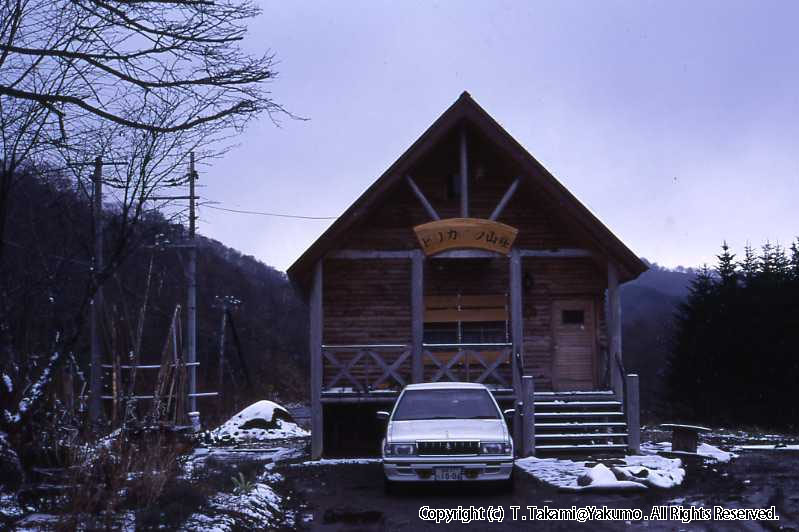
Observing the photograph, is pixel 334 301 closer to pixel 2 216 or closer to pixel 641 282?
pixel 2 216

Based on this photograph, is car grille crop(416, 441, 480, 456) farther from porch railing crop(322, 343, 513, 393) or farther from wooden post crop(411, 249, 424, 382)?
wooden post crop(411, 249, 424, 382)

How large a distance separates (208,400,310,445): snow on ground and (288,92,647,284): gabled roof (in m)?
8.80

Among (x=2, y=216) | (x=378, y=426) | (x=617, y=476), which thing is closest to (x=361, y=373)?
(x=378, y=426)

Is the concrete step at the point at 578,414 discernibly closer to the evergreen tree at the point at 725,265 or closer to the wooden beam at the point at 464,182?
the wooden beam at the point at 464,182

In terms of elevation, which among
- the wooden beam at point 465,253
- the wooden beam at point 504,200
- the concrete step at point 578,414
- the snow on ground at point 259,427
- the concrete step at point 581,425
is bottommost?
the snow on ground at point 259,427

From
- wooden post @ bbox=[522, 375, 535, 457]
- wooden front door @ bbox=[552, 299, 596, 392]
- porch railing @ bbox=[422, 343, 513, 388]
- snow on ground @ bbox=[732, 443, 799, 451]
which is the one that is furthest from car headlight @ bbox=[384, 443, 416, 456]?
snow on ground @ bbox=[732, 443, 799, 451]

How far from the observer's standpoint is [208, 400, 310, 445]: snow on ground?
25875mm

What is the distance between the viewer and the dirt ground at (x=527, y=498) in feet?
33.6

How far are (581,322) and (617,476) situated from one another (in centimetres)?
801

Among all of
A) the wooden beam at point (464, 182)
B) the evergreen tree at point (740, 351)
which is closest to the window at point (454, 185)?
the wooden beam at point (464, 182)

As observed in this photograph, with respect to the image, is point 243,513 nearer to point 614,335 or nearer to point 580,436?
point 580,436

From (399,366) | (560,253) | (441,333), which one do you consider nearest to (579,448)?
(399,366)

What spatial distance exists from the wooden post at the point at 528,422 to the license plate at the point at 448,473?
5.00m

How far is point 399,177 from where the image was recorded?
60.1ft
